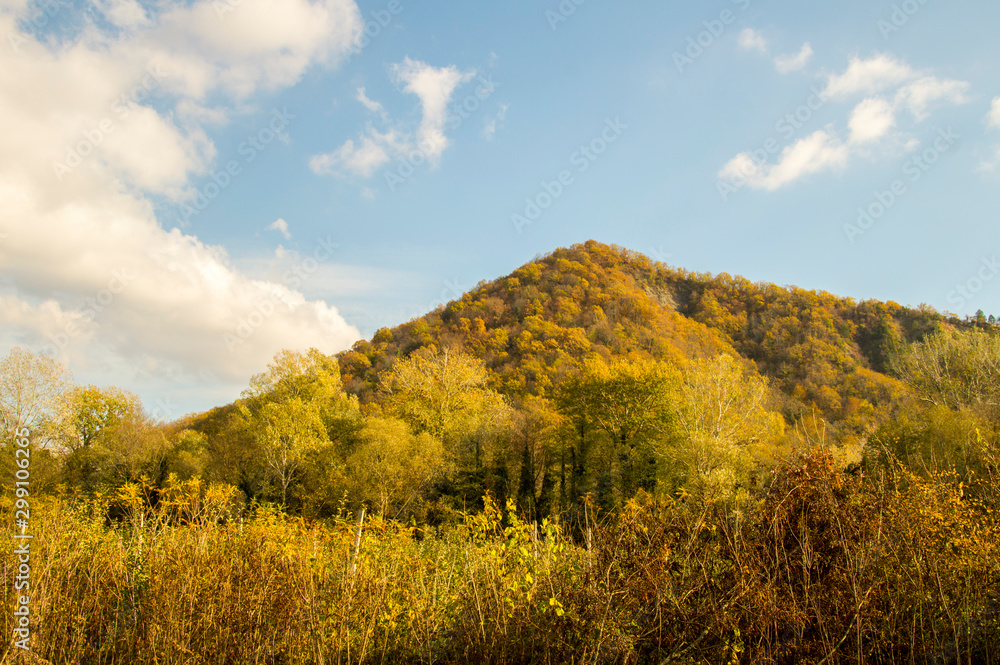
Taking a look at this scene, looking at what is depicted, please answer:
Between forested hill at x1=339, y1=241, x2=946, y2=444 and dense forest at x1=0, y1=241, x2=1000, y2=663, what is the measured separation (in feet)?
1.44

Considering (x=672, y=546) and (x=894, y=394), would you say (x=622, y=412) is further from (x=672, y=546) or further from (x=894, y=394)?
(x=894, y=394)

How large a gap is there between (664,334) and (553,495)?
4050 cm

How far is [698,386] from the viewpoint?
31.2m

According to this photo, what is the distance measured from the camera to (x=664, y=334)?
6656 cm

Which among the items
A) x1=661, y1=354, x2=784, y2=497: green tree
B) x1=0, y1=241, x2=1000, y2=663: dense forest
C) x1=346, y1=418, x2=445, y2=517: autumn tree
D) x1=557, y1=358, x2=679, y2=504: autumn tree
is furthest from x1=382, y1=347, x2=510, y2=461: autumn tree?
x1=661, y1=354, x2=784, y2=497: green tree

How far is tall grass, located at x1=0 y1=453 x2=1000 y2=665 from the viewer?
4.17 metres

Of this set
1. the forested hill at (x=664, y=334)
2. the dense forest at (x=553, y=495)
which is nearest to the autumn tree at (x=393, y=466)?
the dense forest at (x=553, y=495)

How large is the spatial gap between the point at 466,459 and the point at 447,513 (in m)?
4.85

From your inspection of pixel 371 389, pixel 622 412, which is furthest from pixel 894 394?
pixel 371 389

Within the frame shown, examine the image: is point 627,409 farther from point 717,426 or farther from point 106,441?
point 106,441

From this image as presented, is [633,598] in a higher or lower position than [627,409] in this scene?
lower

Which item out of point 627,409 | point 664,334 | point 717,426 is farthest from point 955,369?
point 664,334

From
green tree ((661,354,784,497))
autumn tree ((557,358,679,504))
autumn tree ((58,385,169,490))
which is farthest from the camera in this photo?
autumn tree ((58,385,169,490))

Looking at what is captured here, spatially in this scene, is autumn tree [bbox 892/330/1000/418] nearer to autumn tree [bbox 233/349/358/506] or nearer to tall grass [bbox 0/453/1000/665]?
tall grass [bbox 0/453/1000/665]
